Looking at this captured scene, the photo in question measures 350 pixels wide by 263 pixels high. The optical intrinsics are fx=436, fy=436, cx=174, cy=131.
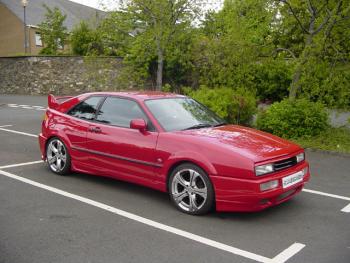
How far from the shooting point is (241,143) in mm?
5352

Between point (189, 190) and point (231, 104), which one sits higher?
point (231, 104)

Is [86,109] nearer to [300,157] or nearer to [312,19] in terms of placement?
[300,157]

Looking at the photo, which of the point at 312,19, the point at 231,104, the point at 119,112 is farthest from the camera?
the point at 231,104

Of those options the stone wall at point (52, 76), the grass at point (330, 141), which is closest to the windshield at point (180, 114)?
the grass at point (330, 141)

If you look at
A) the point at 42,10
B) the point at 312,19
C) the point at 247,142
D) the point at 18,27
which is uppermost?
the point at 42,10

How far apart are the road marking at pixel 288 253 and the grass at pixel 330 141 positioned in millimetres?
5462

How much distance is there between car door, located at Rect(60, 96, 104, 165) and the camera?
658 cm

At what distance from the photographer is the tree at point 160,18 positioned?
15.6 metres

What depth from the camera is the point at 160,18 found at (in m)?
15.8

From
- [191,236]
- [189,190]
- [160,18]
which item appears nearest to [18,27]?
[160,18]

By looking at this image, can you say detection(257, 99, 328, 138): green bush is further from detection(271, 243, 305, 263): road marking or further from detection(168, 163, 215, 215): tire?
detection(271, 243, 305, 263): road marking

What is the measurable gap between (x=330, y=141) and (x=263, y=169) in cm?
586

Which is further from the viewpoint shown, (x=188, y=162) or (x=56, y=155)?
(x=56, y=155)

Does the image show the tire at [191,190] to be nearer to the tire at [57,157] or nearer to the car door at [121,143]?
the car door at [121,143]
